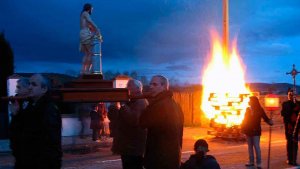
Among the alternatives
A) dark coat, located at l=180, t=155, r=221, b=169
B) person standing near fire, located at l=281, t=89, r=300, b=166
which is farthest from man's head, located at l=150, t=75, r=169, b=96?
person standing near fire, located at l=281, t=89, r=300, b=166

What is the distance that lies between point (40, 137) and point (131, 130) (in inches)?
78.6

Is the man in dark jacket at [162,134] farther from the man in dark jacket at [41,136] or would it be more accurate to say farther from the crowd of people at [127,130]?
the man in dark jacket at [41,136]

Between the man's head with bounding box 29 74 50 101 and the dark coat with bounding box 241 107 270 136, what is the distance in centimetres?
701

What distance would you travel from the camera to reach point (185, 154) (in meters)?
14.2

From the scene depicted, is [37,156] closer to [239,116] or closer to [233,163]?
[233,163]

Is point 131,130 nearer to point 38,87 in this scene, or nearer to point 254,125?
point 38,87

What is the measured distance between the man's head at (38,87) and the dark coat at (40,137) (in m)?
0.10

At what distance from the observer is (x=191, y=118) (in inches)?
1041

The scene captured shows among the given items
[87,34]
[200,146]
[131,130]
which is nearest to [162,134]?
[200,146]

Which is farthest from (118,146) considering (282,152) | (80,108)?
(80,108)

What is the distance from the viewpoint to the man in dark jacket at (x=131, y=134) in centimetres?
626

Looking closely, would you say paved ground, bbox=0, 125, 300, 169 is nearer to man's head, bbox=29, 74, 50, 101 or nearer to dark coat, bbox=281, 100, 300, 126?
dark coat, bbox=281, 100, 300, 126

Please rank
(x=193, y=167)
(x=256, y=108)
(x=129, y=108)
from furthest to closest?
(x=256, y=108), (x=129, y=108), (x=193, y=167)

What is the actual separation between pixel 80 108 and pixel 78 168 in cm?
844
